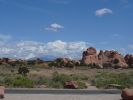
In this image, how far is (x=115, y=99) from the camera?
83.0 feet

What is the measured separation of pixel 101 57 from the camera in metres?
143

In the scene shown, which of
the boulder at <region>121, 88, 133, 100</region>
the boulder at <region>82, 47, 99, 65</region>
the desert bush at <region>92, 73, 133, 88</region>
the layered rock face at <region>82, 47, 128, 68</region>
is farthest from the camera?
the boulder at <region>82, 47, 99, 65</region>

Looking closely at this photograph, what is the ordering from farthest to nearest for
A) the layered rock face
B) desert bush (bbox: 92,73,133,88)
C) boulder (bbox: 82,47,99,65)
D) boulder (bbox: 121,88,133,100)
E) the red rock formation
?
boulder (bbox: 82,47,99,65), the layered rock face, the red rock formation, desert bush (bbox: 92,73,133,88), boulder (bbox: 121,88,133,100)

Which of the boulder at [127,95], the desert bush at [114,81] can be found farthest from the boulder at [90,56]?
the boulder at [127,95]

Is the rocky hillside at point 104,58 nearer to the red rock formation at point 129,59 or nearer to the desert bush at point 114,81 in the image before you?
the red rock formation at point 129,59

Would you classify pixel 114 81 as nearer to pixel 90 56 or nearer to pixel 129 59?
pixel 129 59

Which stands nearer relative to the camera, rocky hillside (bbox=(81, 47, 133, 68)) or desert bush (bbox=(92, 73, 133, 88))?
desert bush (bbox=(92, 73, 133, 88))

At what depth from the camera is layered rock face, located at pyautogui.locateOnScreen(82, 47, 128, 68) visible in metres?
137

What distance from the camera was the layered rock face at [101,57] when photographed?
13675cm

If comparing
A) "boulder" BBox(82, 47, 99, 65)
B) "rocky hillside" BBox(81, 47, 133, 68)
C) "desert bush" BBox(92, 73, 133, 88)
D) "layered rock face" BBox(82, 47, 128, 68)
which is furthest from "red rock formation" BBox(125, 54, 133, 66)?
"desert bush" BBox(92, 73, 133, 88)

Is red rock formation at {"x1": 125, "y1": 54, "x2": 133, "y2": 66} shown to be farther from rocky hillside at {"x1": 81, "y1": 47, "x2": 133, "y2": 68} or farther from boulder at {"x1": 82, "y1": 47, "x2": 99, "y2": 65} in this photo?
boulder at {"x1": 82, "y1": 47, "x2": 99, "y2": 65}

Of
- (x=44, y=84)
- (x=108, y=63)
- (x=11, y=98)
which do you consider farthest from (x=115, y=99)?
(x=108, y=63)

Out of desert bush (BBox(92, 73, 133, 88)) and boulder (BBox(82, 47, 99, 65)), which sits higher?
boulder (BBox(82, 47, 99, 65))

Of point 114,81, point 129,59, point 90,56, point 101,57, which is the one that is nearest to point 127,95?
point 114,81
